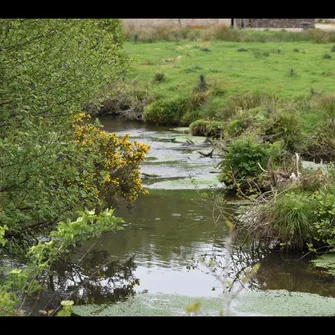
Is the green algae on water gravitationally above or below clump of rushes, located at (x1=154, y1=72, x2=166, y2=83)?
above

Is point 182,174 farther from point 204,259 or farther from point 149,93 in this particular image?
point 149,93

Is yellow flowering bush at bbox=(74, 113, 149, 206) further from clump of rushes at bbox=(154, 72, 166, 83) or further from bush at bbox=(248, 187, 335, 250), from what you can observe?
clump of rushes at bbox=(154, 72, 166, 83)

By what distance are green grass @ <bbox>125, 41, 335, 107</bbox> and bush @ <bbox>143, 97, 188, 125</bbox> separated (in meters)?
0.65

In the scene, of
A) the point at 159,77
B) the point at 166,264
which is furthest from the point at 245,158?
the point at 159,77

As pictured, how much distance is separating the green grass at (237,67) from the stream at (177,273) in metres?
11.8

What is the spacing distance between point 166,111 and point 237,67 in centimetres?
648

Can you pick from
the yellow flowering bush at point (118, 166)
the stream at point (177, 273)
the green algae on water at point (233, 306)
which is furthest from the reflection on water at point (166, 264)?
the yellow flowering bush at point (118, 166)

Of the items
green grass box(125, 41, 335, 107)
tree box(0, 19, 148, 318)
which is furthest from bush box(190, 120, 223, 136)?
tree box(0, 19, 148, 318)

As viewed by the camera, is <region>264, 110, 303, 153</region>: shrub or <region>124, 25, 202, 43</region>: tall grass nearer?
<region>264, 110, 303, 153</region>: shrub

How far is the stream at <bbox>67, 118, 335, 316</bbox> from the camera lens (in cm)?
902

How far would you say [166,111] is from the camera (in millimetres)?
26469

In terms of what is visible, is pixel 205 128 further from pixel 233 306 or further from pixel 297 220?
pixel 233 306

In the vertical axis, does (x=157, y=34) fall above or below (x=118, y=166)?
below
